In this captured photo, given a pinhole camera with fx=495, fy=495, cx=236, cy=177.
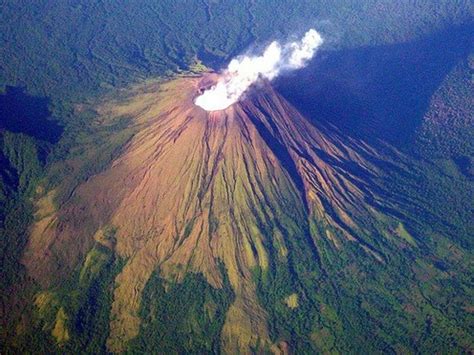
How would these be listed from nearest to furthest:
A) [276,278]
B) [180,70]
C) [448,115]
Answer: [276,278]
[448,115]
[180,70]

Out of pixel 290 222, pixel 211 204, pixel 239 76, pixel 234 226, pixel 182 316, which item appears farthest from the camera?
pixel 239 76

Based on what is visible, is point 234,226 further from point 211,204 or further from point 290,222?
point 290,222

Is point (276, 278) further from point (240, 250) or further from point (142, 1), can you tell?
point (142, 1)

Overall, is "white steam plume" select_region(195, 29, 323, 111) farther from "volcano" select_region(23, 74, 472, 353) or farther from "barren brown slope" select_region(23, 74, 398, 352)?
"barren brown slope" select_region(23, 74, 398, 352)

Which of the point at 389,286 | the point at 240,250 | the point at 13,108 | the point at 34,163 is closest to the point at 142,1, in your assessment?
the point at 13,108

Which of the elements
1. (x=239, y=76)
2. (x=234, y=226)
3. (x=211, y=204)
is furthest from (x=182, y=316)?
(x=239, y=76)

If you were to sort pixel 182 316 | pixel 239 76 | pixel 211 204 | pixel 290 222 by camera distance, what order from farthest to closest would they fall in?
pixel 239 76 < pixel 290 222 < pixel 211 204 < pixel 182 316

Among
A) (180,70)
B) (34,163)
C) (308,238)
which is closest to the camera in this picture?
(308,238)
